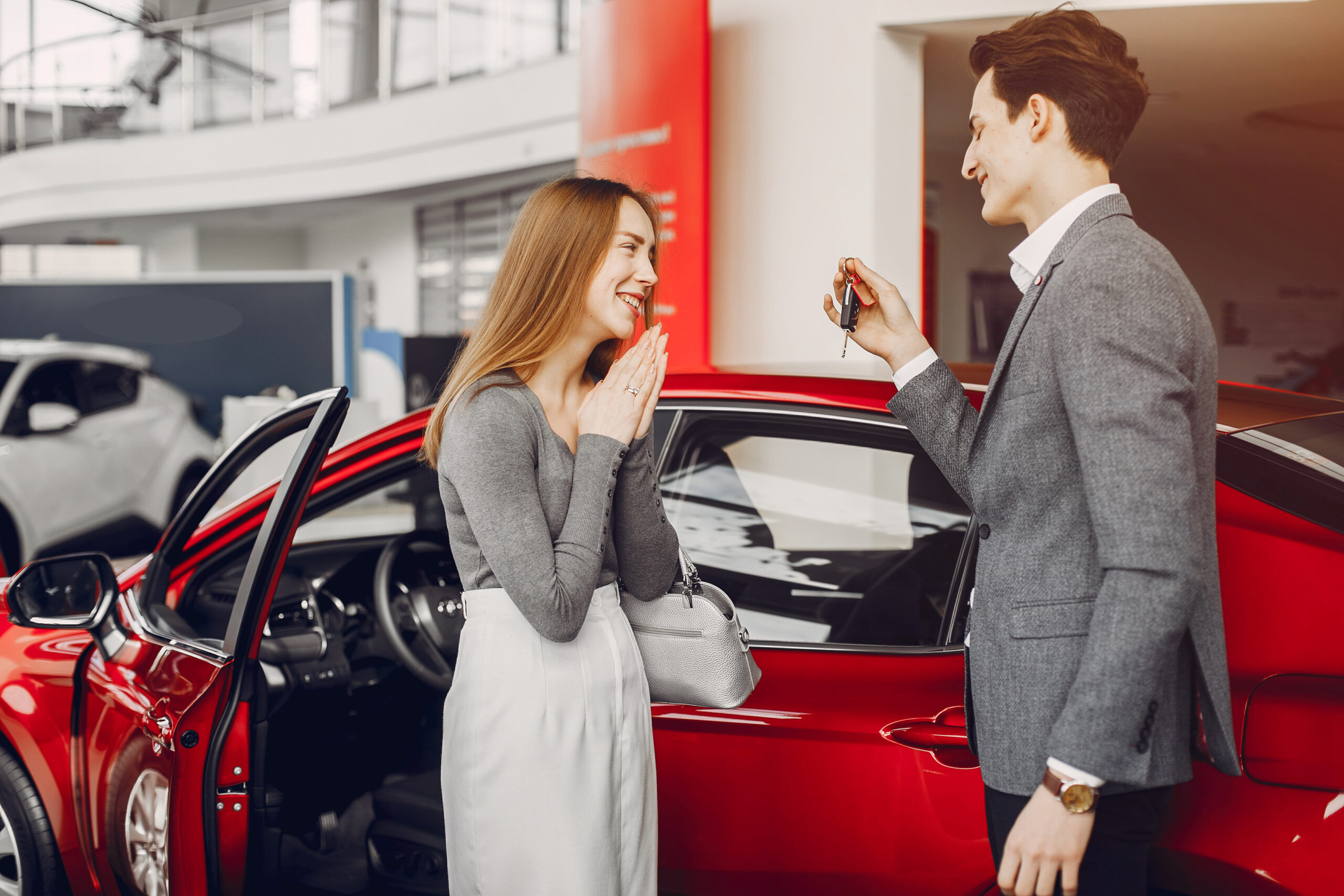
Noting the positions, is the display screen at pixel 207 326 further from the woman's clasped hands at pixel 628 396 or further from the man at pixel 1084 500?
the man at pixel 1084 500

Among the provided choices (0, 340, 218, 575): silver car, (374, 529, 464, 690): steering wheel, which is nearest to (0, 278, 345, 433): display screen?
(0, 340, 218, 575): silver car

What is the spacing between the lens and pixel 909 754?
1.57 metres

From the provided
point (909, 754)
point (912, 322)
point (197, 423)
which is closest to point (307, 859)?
point (909, 754)

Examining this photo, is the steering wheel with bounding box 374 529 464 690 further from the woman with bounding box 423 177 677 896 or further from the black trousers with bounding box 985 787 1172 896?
the black trousers with bounding box 985 787 1172 896

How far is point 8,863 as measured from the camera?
2.10 metres

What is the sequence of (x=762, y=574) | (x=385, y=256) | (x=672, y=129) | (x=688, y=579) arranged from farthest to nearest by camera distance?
1. (x=385, y=256)
2. (x=672, y=129)
3. (x=762, y=574)
4. (x=688, y=579)

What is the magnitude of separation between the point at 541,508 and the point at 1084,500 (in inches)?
26.3

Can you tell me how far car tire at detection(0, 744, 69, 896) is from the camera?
204 cm

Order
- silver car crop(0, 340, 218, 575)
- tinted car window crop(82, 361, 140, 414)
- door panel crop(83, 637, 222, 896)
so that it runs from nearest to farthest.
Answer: door panel crop(83, 637, 222, 896), silver car crop(0, 340, 218, 575), tinted car window crop(82, 361, 140, 414)

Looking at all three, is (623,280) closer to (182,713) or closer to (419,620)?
(182,713)

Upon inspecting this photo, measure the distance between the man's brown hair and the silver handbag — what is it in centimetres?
79

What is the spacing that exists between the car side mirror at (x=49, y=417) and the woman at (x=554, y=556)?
5.55 metres

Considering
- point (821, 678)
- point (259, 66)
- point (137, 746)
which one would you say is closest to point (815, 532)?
point (821, 678)

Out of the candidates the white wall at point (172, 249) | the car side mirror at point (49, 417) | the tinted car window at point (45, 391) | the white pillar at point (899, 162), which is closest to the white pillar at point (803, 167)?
the white pillar at point (899, 162)
